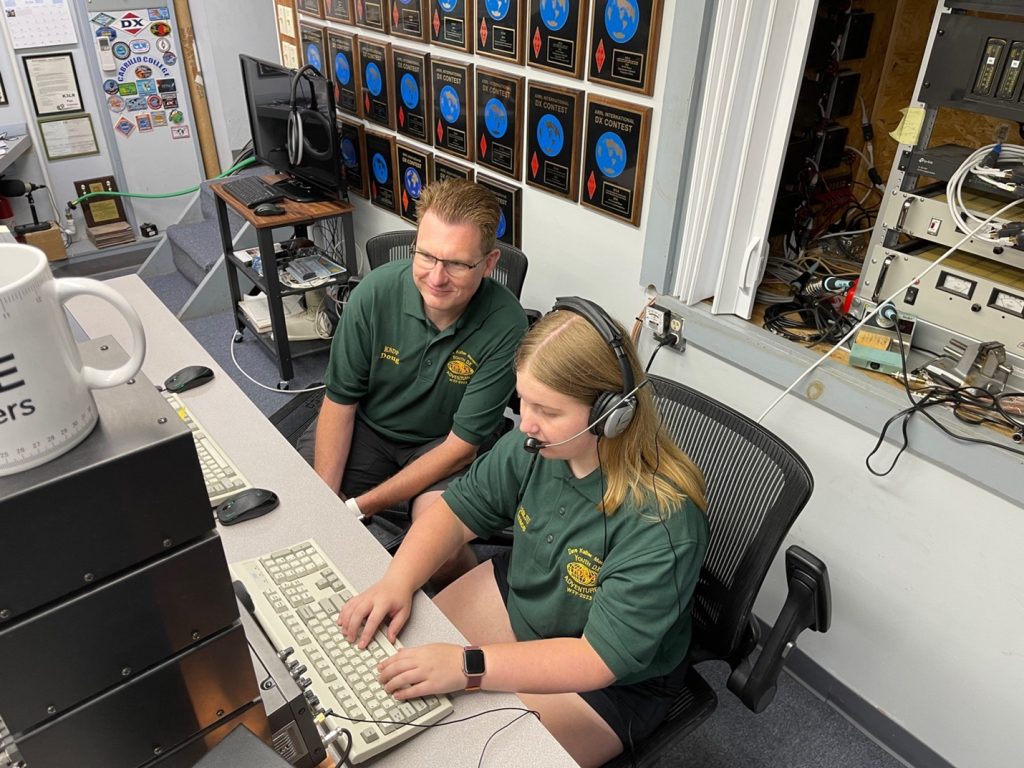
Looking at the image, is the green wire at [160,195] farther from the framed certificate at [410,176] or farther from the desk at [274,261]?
the framed certificate at [410,176]

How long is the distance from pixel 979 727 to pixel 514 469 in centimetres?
119

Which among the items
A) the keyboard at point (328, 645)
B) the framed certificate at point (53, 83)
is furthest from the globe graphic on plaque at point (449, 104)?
the framed certificate at point (53, 83)

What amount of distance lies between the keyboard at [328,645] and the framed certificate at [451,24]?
5.53 feet

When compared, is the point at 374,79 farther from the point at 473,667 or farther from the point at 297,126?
the point at 473,667

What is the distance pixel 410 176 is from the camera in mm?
2730

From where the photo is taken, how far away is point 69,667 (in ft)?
2.04

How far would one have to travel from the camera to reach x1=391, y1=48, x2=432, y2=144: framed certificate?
247 cm

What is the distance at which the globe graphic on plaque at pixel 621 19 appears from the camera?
1.73 m

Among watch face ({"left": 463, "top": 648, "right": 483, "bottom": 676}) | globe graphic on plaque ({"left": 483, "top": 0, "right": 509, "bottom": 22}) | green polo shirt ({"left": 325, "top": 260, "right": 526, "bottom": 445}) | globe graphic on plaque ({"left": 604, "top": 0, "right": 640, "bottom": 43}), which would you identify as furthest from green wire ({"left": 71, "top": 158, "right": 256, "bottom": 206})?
watch face ({"left": 463, "top": 648, "right": 483, "bottom": 676})

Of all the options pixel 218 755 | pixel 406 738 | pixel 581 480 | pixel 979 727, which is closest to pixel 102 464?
pixel 218 755

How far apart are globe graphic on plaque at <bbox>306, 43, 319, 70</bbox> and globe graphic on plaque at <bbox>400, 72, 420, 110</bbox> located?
701 millimetres

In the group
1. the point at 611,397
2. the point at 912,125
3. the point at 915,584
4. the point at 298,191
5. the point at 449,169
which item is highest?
the point at 912,125

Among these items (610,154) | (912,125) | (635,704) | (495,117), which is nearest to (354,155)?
(495,117)

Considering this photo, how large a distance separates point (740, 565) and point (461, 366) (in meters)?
Result: 0.79
